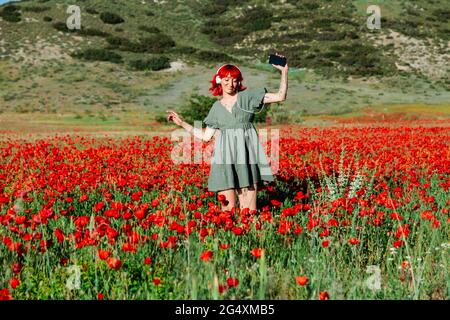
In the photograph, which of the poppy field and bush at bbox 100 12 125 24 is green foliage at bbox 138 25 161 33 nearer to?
bush at bbox 100 12 125 24

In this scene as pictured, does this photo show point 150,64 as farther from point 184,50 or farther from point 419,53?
point 419,53

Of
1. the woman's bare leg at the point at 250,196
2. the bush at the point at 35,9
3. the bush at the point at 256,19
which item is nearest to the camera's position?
the woman's bare leg at the point at 250,196

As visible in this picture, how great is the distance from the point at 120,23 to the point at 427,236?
60.6 m

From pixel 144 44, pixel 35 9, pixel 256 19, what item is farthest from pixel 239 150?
pixel 256 19

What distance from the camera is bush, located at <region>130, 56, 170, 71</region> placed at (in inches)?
1841

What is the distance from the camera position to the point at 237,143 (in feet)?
18.6

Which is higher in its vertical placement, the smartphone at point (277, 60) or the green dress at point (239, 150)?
the smartphone at point (277, 60)

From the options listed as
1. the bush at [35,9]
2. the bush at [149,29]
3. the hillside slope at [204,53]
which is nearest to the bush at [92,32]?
the hillside slope at [204,53]

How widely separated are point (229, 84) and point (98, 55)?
44.9 meters

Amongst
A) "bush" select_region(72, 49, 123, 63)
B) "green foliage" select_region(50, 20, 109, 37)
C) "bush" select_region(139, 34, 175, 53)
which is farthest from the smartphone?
"green foliage" select_region(50, 20, 109, 37)

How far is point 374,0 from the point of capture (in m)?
77.7

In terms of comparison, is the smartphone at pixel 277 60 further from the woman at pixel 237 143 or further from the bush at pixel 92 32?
the bush at pixel 92 32

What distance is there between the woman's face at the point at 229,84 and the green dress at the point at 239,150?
0.09 metres

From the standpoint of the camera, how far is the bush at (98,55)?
47.9m
